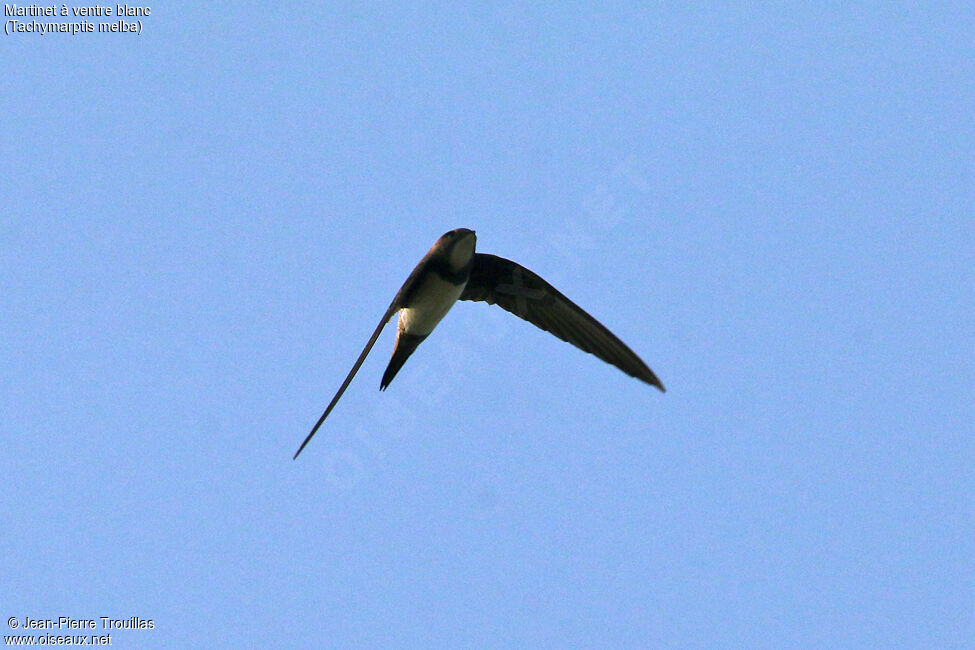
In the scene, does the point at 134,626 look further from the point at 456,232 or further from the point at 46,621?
the point at 456,232

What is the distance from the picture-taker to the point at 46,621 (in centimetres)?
763

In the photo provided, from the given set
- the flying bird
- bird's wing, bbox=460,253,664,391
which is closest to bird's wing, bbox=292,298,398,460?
the flying bird

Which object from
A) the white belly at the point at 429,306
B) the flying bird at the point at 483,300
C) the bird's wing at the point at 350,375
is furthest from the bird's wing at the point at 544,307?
the bird's wing at the point at 350,375

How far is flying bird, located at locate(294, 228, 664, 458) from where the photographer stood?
292 inches

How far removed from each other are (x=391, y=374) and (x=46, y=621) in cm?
320

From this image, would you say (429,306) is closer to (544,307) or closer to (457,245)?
(457,245)

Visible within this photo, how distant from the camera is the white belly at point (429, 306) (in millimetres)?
7465

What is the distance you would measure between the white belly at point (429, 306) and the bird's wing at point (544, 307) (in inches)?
15.1

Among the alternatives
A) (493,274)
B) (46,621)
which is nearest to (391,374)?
(493,274)

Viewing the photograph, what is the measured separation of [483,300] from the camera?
823cm

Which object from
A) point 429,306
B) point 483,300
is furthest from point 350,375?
point 483,300

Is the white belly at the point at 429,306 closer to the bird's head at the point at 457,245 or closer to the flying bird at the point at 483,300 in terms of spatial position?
the flying bird at the point at 483,300

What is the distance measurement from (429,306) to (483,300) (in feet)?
2.61

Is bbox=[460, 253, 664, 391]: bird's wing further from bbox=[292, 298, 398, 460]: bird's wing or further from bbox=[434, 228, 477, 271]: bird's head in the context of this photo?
bbox=[292, 298, 398, 460]: bird's wing
